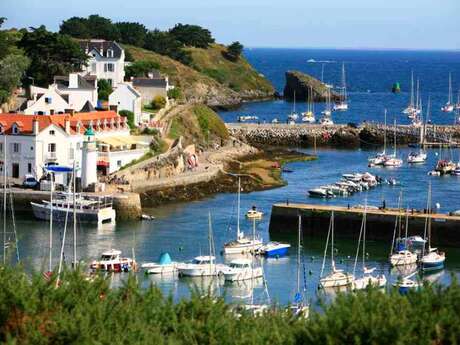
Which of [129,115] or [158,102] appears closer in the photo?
[129,115]

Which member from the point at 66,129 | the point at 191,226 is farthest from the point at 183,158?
the point at 191,226

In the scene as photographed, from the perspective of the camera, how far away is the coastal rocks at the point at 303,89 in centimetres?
11669

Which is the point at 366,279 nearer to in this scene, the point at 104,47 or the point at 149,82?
the point at 149,82

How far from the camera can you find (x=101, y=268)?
122ft

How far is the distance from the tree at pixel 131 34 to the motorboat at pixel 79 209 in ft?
190

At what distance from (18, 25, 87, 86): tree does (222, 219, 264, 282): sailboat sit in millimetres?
31484

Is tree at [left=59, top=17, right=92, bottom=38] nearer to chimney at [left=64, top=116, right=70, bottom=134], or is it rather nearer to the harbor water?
the harbor water

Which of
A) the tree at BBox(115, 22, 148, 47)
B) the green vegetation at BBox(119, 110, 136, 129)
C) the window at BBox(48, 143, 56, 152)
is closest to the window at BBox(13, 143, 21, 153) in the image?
the window at BBox(48, 143, 56, 152)

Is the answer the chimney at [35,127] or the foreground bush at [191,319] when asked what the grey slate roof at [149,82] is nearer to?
the chimney at [35,127]

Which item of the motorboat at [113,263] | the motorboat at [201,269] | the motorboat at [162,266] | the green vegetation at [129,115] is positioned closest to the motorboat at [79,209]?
the motorboat at [113,263]

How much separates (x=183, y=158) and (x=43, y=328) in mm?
35351

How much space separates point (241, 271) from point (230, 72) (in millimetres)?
83430

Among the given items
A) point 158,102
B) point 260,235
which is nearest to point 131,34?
point 158,102

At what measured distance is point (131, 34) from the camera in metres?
105
